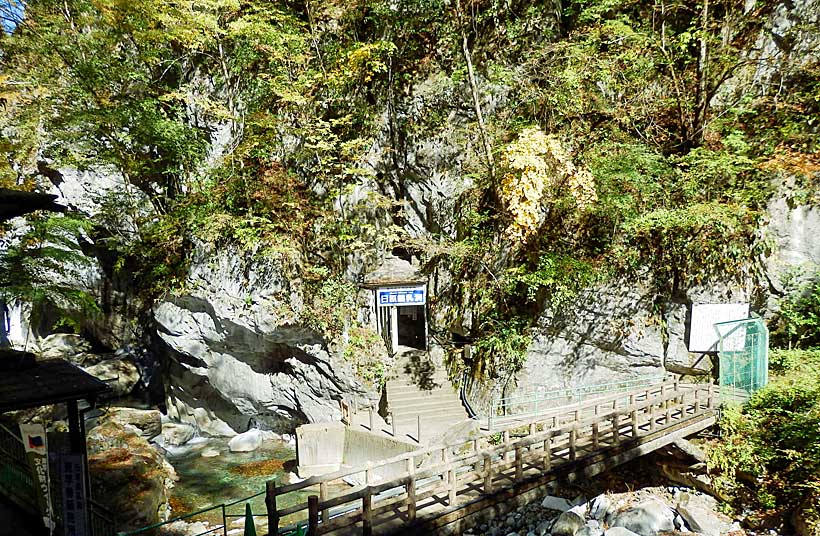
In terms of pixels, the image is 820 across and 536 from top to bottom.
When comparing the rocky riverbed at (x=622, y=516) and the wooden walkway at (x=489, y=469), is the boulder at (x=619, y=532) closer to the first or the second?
the rocky riverbed at (x=622, y=516)

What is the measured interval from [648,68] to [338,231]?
11.7 m

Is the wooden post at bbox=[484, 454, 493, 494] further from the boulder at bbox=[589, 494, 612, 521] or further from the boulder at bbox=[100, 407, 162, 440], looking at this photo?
the boulder at bbox=[100, 407, 162, 440]

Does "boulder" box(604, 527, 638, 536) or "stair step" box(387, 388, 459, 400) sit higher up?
"stair step" box(387, 388, 459, 400)

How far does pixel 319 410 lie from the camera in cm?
1600

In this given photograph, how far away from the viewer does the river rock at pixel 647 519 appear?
9906 millimetres

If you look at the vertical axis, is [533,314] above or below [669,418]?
above

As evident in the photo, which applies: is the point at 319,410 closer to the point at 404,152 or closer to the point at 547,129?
the point at 404,152

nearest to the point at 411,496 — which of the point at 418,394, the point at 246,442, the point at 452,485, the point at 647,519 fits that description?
the point at 452,485

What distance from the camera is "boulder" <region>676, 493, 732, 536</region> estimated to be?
963 centimetres

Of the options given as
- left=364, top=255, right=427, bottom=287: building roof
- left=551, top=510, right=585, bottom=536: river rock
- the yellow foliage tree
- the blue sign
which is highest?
the yellow foliage tree

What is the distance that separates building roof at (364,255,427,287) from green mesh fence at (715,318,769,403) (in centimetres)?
866

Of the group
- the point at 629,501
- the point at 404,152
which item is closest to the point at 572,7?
the point at 404,152

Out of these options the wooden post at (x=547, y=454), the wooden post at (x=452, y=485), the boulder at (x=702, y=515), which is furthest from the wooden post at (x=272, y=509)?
the boulder at (x=702, y=515)

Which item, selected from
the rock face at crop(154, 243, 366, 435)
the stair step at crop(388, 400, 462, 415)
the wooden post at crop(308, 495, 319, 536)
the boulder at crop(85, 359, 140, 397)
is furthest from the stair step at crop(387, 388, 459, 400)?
the boulder at crop(85, 359, 140, 397)
